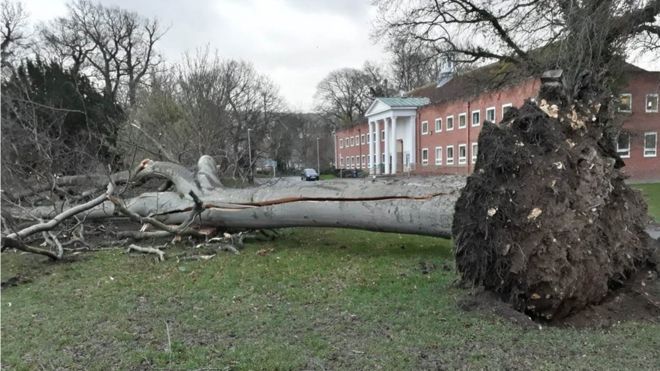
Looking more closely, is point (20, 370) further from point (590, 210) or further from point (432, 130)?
point (432, 130)

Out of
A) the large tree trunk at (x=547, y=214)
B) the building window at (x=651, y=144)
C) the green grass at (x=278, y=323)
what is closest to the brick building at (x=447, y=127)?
the building window at (x=651, y=144)

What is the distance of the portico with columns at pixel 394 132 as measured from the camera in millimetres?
52719

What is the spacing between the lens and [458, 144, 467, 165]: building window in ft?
138

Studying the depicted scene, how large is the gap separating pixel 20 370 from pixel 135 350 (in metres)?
0.74

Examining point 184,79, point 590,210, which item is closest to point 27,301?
point 590,210

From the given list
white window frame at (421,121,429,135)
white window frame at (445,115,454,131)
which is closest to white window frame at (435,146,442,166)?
white window frame at (445,115,454,131)

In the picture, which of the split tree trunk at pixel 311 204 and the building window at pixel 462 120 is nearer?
the split tree trunk at pixel 311 204

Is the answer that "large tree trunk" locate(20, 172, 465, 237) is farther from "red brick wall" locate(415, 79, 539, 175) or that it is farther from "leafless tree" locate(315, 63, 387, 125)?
"leafless tree" locate(315, 63, 387, 125)

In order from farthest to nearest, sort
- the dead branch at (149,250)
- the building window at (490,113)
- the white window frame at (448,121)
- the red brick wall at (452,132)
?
the white window frame at (448,121) → the red brick wall at (452,132) → the building window at (490,113) → the dead branch at (149,250)

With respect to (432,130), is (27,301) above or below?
below

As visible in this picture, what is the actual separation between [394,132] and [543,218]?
51.4 m

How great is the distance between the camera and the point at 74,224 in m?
8.53

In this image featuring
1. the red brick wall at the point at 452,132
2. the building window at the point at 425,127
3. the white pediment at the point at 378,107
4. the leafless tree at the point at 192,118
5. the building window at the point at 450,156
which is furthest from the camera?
the white pediment at the point at 378,107

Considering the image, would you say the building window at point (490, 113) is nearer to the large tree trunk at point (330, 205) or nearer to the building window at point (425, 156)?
the building window at point (425, 156)
